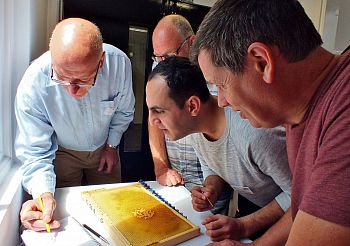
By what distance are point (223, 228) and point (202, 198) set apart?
0.19 m

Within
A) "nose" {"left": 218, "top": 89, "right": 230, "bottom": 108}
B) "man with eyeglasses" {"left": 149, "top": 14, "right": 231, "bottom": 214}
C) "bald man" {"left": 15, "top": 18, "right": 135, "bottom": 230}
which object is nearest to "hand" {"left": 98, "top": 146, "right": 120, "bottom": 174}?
"bald man" {"left": 15, "top": 18, "right": 135, "bottom": 230}

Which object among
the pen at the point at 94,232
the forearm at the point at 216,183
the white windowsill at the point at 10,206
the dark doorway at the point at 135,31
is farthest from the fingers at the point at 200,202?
the dark doorway at the point at 135,31

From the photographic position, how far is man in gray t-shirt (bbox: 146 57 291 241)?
40.5 inches

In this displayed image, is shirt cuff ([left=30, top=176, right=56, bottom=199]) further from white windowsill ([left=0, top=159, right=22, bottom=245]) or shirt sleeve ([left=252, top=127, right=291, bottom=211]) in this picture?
shirt sleeve ([left=252, top=127, right=291, bottom=211])

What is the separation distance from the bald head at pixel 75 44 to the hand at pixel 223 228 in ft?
2.36

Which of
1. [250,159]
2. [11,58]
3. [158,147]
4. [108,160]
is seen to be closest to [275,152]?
[250,159]

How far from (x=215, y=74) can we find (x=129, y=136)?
1607 mm

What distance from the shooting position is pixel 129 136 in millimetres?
2221

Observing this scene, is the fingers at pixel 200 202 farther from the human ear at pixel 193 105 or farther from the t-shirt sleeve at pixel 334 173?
the t-shirt sleeve at pixel 334 173

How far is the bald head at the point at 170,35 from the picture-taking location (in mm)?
1658

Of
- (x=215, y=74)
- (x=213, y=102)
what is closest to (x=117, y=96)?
(x=213, y=102)

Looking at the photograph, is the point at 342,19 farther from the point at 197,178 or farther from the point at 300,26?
the point at 300,26

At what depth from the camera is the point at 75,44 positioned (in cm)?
116

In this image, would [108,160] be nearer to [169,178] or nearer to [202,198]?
[169,178]
